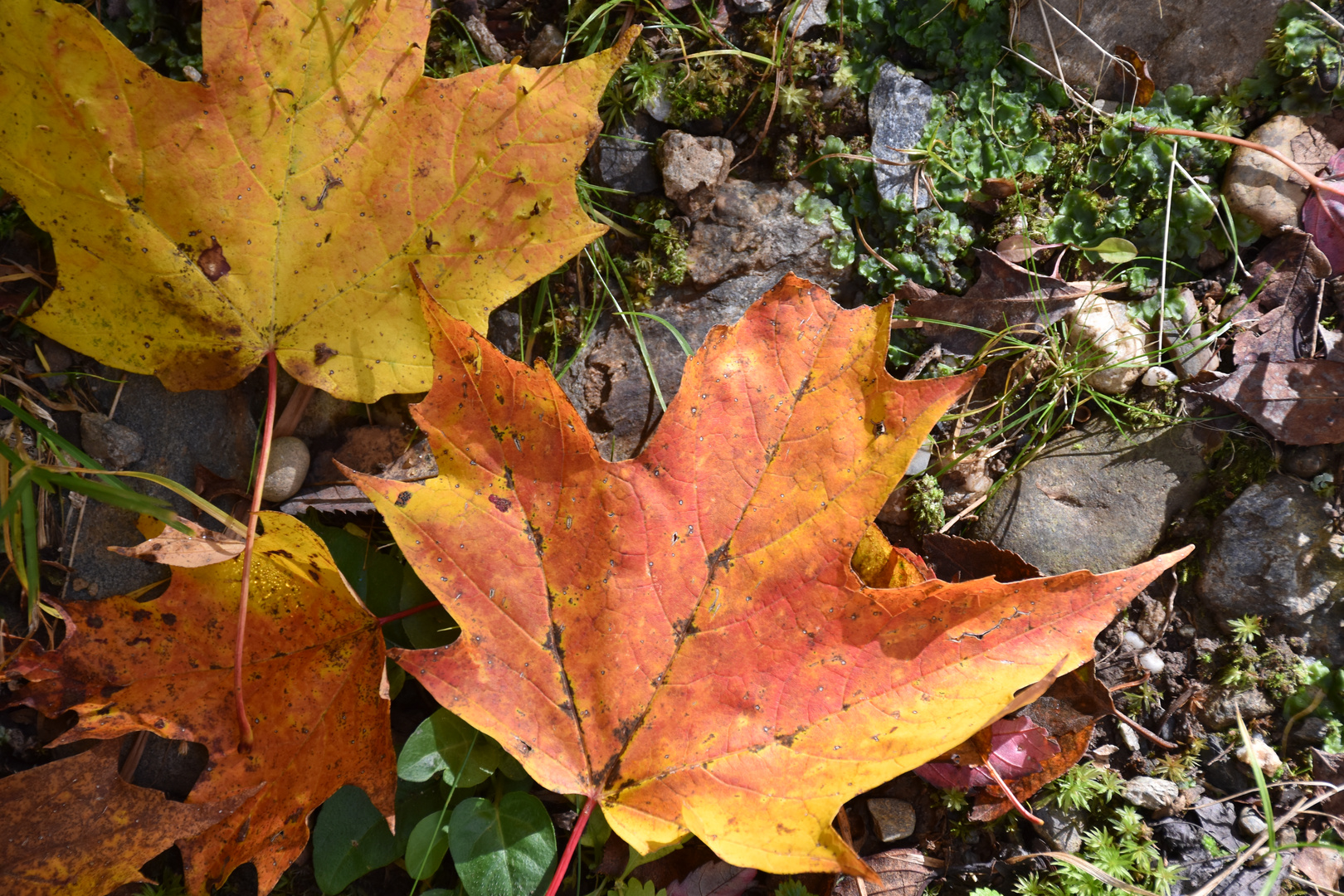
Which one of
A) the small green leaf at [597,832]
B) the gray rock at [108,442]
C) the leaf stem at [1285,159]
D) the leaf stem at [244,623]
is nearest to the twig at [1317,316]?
the leaf stem at [1285,159]

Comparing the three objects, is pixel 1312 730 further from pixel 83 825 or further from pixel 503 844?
pixel 83 825

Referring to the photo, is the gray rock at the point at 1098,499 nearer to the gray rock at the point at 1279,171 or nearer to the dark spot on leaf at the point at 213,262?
the gray rock at the point at 1279,171

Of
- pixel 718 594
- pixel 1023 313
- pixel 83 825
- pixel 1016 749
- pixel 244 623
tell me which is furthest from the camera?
pixel 1023 313

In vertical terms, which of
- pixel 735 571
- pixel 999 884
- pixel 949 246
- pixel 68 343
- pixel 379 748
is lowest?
pixel 999 884

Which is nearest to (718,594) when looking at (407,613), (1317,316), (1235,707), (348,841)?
(407,613)

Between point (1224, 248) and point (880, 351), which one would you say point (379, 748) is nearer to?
point (880, 351)

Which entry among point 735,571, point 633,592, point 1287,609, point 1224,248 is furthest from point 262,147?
point 1287,609

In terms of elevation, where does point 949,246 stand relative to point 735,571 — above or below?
above

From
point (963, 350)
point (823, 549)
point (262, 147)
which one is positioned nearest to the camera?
point (823, 549)
